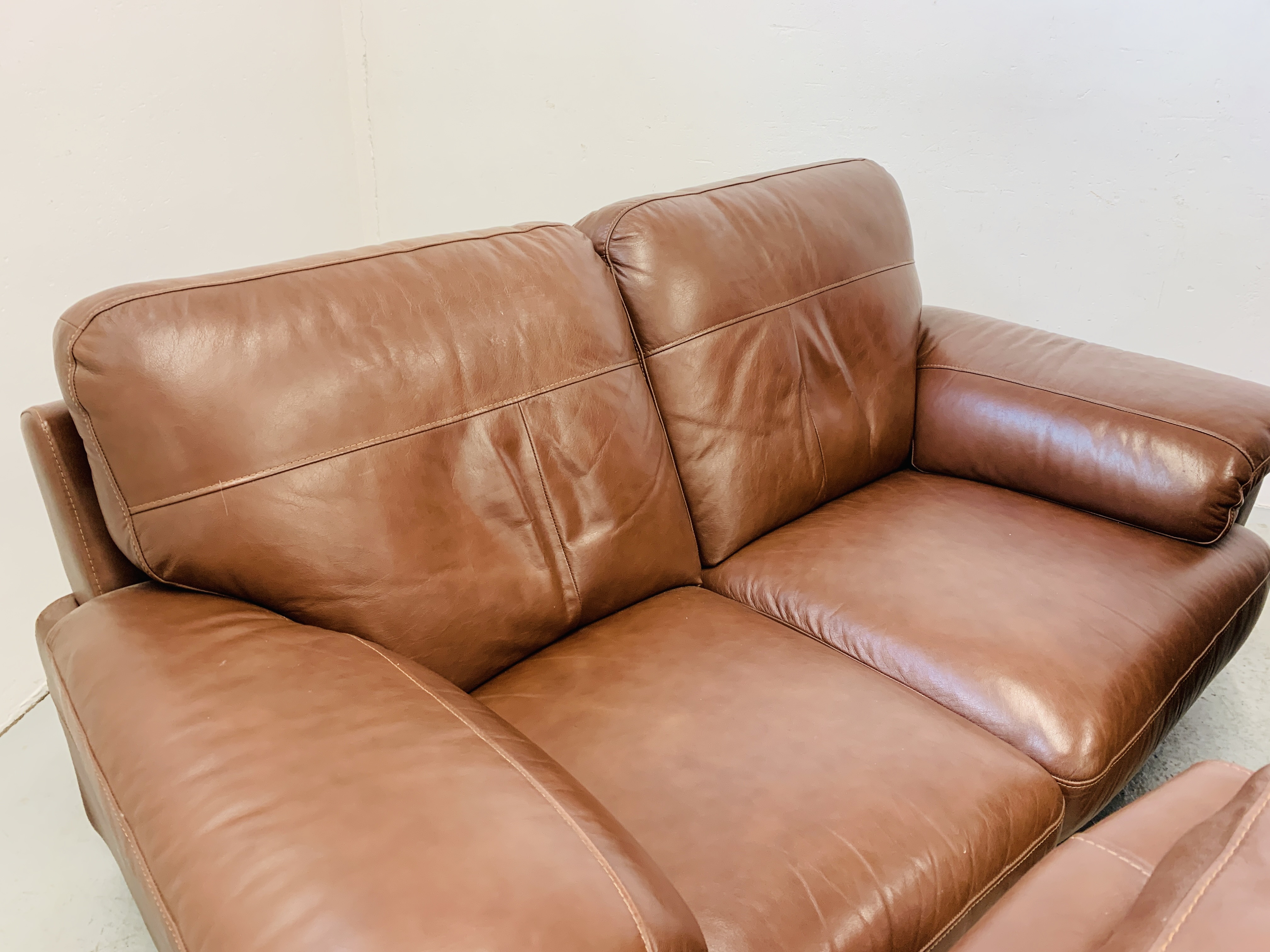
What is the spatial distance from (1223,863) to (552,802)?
47cm

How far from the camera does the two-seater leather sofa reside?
2.43 ft

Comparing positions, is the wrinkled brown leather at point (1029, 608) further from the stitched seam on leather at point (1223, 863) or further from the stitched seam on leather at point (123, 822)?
the stitched seam on leather at point (123, 822)

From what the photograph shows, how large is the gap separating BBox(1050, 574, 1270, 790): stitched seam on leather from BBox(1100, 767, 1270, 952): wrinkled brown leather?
547 mm

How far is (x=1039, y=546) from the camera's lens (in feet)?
4.83

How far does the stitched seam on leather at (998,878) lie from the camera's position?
3.09ft

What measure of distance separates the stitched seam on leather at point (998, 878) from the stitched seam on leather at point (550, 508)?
59 cm

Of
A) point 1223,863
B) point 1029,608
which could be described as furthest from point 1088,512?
point 1223,863

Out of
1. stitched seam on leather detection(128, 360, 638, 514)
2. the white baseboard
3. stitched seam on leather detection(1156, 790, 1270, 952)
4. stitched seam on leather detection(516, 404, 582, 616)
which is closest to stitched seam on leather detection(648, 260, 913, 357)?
stitched seam on leather detection(128, 360, 638, 514)

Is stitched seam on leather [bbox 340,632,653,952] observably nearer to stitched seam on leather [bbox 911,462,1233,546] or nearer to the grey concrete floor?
the grey concrete floor

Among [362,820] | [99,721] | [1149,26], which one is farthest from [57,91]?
[1149,26]

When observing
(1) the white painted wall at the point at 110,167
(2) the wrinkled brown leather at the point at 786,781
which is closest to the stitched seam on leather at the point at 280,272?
(2) the wrinkled brown leather at the point at 786,781

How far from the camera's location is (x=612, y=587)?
1308 millimetres

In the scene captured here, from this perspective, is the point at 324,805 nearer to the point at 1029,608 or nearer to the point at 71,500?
the point at 71,500

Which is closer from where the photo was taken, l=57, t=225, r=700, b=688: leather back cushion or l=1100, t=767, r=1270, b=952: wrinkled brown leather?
l=1100, t=767, r=1270, b=952: wrinkled brown leather
